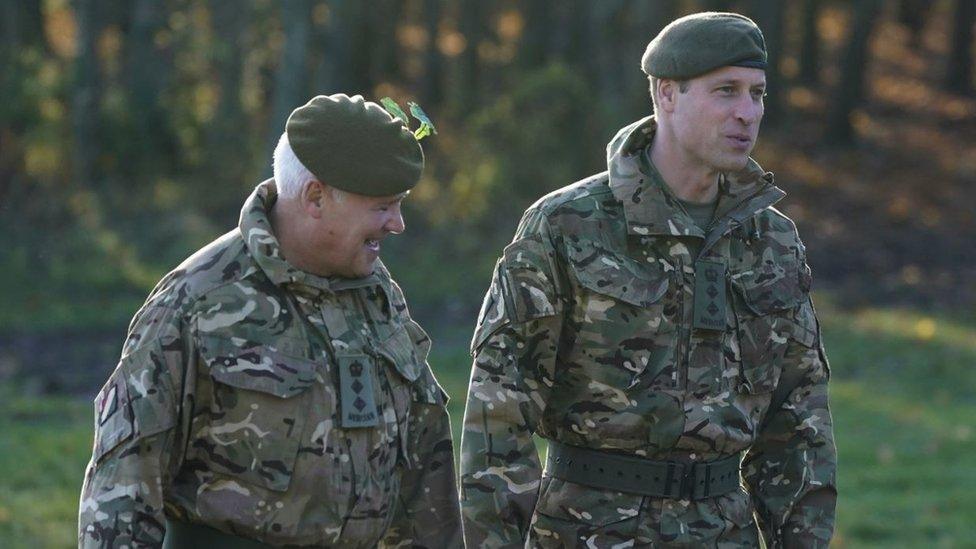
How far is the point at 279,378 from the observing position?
13.4 feet

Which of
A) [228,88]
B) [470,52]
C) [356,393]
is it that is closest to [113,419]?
[356,393]

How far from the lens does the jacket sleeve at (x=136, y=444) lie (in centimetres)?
387

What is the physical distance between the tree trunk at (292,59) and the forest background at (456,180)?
3 cm

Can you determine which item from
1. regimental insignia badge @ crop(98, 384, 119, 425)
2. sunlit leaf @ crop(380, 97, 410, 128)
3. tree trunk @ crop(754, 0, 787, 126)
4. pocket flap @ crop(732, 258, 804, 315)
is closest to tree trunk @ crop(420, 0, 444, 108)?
tree trunk @ crop(754, 0, 787, 126)

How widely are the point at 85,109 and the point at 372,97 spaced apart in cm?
1001

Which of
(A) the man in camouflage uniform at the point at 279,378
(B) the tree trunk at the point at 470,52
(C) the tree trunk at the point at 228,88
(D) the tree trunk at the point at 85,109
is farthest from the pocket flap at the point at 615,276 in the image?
(B) the tree trunk at the point at 470,52

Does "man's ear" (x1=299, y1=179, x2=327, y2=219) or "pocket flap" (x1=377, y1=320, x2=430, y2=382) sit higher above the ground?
"man's ear" (x1=299, y1=179, x2=327, y2=219)

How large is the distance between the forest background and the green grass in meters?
0.03

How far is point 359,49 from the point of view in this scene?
30.7m

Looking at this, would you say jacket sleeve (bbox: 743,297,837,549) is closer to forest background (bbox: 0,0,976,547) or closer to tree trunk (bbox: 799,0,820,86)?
forest background (bbox: 0,0,976,547)

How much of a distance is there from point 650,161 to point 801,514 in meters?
1.15

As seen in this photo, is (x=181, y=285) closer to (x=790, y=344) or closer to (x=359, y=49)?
(x=790, y=344)

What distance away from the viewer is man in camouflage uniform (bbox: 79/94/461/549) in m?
3.94

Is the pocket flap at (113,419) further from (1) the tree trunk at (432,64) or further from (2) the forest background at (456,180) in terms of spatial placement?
(1) the tree trunk at (432,64)
